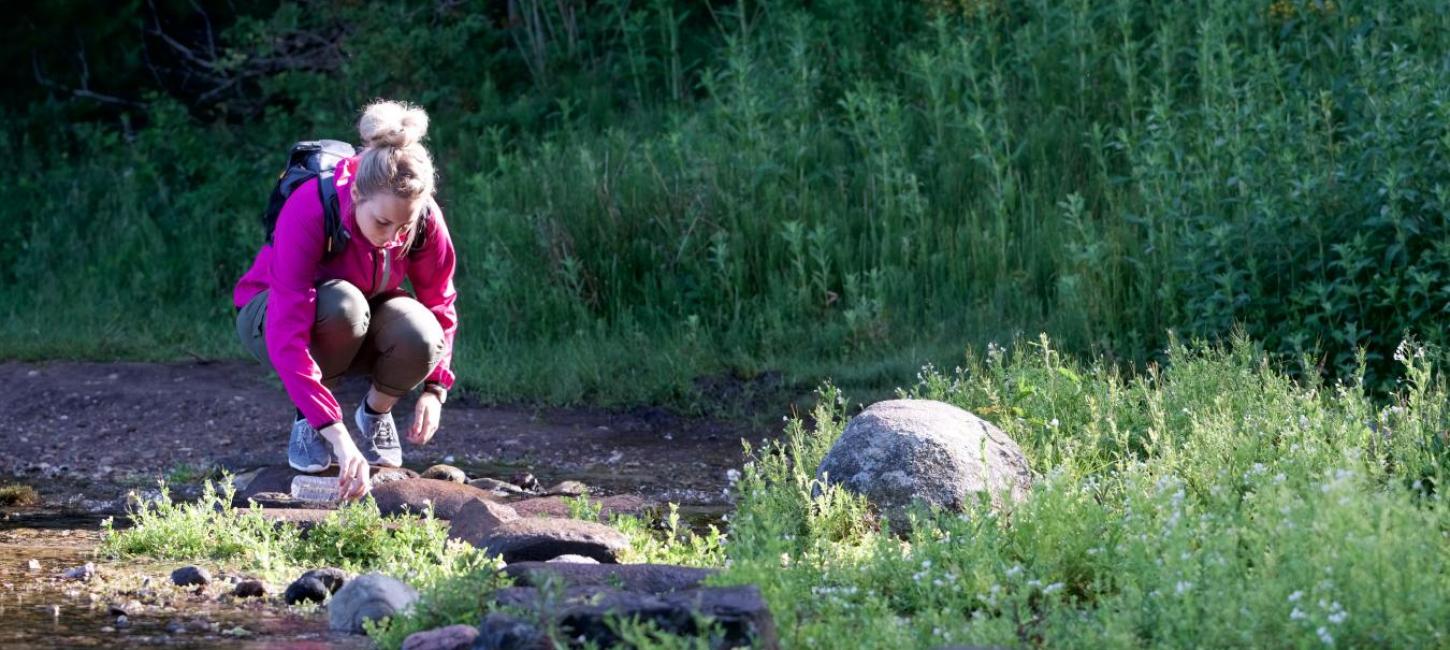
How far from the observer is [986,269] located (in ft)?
30.1

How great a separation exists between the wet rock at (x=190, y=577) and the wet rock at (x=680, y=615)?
154 centimetres

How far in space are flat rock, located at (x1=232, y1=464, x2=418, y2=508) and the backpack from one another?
40.8 inches

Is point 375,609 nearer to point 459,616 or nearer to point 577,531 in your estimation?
point 459,616

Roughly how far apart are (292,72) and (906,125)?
16.3ft

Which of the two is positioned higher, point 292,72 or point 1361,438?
point 292,72

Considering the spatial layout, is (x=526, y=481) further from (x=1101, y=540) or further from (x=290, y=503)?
(x=1101, y=540)

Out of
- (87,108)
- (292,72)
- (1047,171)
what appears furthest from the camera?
(87,108)

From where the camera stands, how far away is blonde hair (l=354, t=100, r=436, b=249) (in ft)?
17.1

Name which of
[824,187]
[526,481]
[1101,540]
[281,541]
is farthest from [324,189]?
[824,187]

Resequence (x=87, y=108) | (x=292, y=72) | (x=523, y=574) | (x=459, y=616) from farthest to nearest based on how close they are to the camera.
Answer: (x=87, y=108) < (x=292, y=72) < (x=523, y=574) < (x=459, y=616)

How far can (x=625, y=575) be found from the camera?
438 cm

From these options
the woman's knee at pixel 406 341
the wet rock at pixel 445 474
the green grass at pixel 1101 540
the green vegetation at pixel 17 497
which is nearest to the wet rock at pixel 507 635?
the green grass at pixel 1101 540

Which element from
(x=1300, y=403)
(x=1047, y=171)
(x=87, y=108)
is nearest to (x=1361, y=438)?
(x=1300, y=403)

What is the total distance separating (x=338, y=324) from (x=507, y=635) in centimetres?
232
